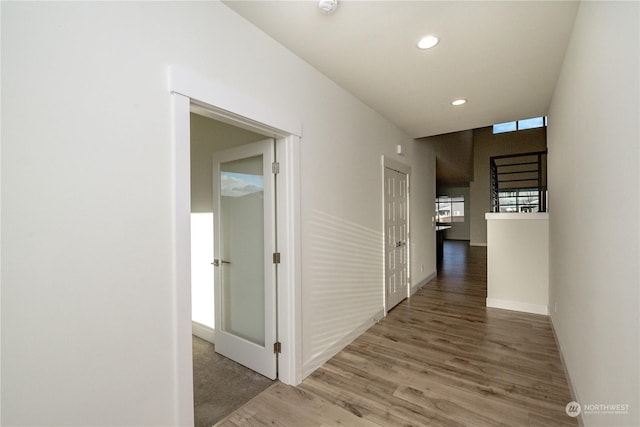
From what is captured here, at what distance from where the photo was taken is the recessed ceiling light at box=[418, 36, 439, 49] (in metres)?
2.10

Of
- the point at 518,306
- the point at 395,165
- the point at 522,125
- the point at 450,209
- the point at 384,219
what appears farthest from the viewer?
the point at 450,209

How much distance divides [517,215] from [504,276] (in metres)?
0.88

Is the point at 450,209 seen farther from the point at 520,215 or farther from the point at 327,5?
the point at 327,5

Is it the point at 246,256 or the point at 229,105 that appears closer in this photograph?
the point at 229,105

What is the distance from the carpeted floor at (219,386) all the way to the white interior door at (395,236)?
6.78 feet

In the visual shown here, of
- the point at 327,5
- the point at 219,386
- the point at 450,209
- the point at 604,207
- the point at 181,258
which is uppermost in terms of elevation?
the point at 327,5

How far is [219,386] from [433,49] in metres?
3.21

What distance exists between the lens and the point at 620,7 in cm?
112

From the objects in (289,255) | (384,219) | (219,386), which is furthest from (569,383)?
(219,386)

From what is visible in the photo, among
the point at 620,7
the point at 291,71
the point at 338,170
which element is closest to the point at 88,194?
the point at 291,71

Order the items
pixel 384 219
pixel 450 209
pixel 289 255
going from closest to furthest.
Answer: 1. pixel 289 255
2. pixel 384 219
3. pixel 450 209

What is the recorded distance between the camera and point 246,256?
2682 mm

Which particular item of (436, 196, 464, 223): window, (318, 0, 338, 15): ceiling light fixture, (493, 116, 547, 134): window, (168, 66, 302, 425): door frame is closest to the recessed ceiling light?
(318, 0, 338, 15): ceiling light fixture

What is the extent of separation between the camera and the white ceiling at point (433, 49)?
1.81m
